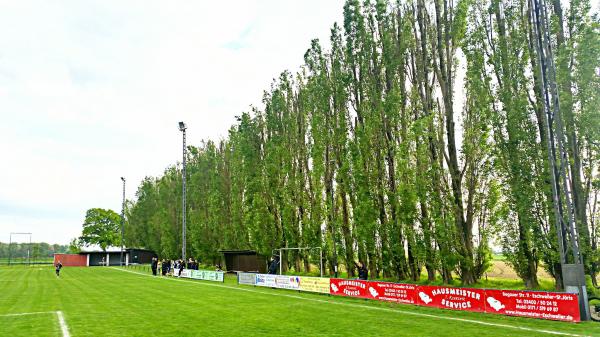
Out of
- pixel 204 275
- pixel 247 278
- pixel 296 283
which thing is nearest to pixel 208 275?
pixel 204 275

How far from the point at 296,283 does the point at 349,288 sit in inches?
193

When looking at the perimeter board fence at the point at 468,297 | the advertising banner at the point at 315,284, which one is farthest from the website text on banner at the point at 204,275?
the perimeter board fence at the point at 468,297

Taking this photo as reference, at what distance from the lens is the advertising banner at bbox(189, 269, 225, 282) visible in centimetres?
3448

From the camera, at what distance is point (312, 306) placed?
18844 mm

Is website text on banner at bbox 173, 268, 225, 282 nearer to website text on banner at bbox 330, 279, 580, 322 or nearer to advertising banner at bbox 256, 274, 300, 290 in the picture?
advertising banner at bbox 256, 274, 300, 290

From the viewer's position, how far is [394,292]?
19.8 metres

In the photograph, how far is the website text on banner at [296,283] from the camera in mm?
24266

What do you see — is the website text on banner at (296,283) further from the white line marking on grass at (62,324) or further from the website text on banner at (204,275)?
the white line marking on grass at (62,324)

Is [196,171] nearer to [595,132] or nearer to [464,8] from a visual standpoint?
[464,8]

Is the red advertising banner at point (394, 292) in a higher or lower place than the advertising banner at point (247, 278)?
higher

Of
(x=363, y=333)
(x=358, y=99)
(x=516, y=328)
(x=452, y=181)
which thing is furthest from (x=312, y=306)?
(x=358, y=99)

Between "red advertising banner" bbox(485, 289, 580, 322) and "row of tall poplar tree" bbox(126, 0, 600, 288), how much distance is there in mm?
6756

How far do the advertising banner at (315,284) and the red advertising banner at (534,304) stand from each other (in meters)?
9.88

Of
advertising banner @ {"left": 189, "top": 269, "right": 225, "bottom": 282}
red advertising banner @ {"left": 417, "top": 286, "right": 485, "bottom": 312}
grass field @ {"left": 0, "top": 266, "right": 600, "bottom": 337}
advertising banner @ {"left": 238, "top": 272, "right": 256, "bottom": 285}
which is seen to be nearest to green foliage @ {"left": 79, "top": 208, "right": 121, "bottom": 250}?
advertising banner @ {"left": 189, "top": 269, "right": 225, "bottom": 282}
